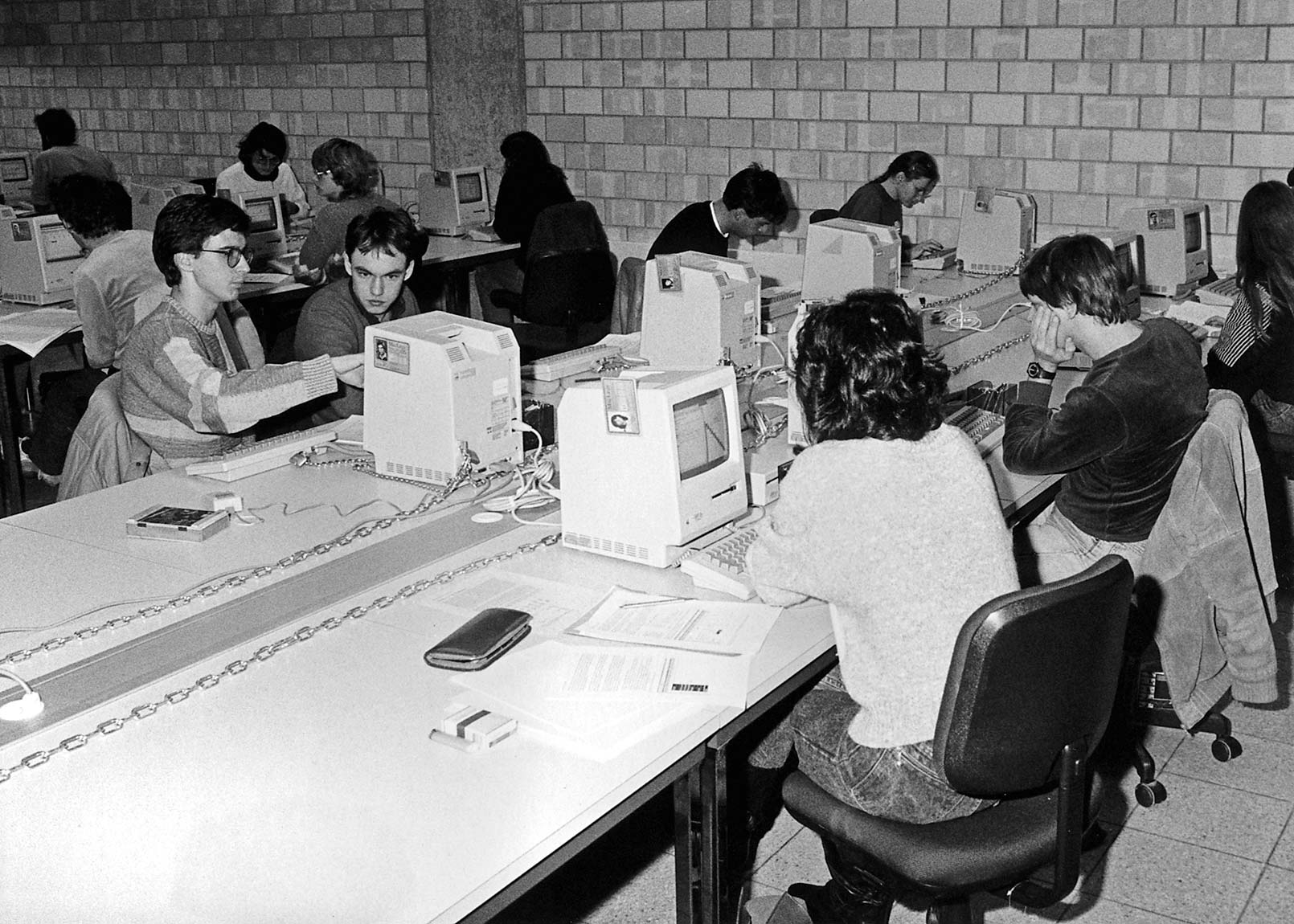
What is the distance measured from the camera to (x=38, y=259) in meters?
4.98

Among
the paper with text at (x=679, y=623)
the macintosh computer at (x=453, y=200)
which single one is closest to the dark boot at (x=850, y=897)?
the paper with text at (x=679, y=623)

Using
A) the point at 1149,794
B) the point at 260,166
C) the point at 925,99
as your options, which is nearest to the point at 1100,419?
the point at 1149,794

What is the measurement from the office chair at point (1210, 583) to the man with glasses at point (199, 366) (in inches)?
70.1

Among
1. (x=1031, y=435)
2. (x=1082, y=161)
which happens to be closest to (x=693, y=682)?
(x=1031, y=435)

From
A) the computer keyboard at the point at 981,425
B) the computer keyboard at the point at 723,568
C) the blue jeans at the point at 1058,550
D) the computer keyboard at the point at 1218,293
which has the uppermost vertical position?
the computer keyboard at the point at 1218,293

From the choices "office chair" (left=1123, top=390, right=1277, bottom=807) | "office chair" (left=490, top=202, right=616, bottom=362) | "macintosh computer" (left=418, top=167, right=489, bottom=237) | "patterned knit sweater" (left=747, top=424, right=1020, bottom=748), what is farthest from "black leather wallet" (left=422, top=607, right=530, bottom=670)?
"macintosh computer" (left=418, top=167, right=489, bottom=237)

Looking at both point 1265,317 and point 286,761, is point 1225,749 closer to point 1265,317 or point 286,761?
point 1265,317

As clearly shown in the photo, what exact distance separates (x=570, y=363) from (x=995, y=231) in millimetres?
2361

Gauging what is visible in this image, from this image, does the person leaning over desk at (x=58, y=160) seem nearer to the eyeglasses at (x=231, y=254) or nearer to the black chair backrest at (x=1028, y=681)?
the eyeglasses at (x=231, y=254)

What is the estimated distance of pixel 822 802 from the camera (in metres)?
1.98

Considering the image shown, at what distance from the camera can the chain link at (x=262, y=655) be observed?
1.85 meters

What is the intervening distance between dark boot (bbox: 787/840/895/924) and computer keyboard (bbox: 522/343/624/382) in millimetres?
1857

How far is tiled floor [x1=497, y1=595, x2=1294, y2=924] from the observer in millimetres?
2516

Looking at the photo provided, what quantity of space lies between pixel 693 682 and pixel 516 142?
4.87 meters
